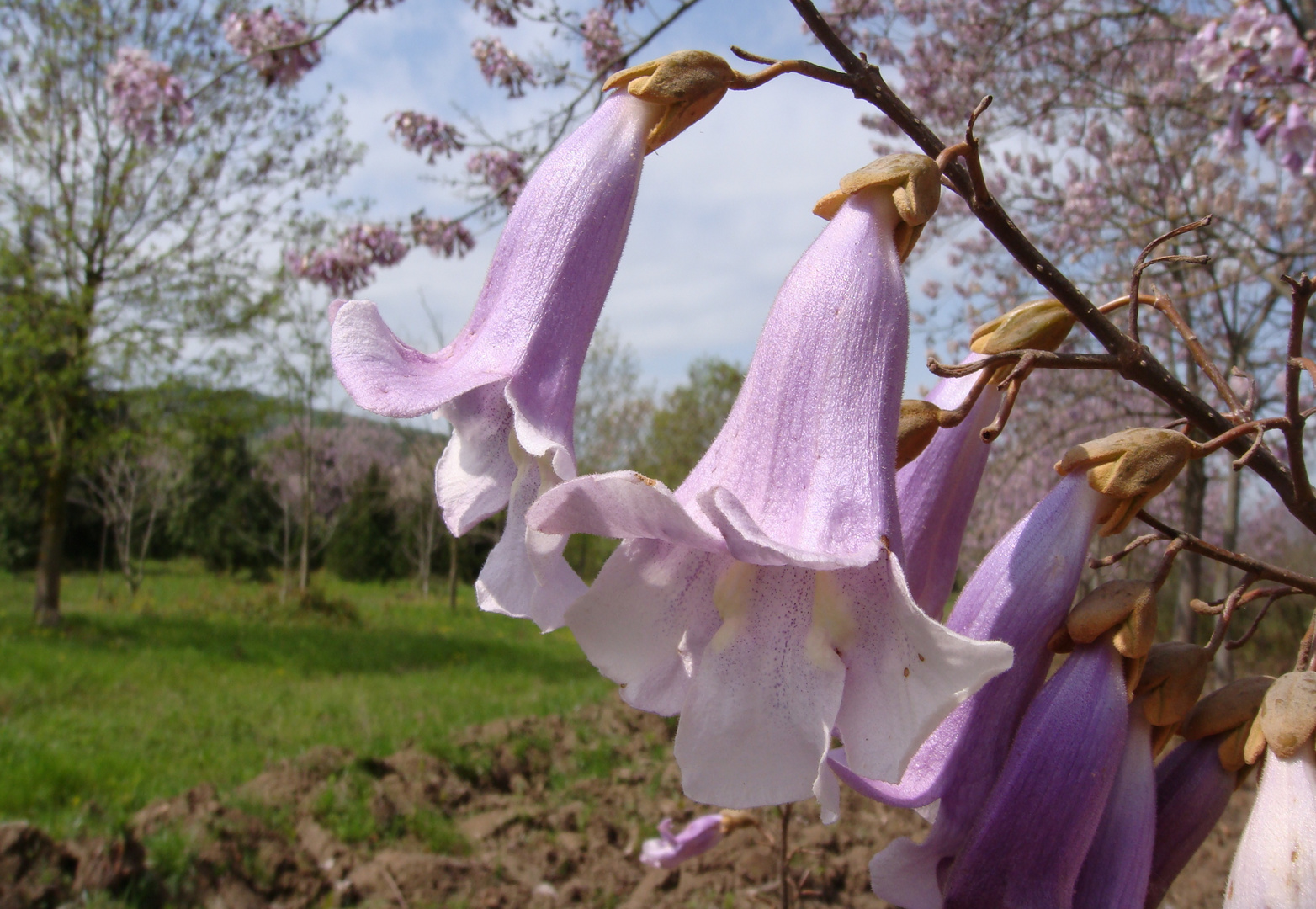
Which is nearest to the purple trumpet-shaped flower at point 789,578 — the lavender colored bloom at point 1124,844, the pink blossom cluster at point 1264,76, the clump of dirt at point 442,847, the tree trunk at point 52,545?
the lavender colored bloom at point 1124,844

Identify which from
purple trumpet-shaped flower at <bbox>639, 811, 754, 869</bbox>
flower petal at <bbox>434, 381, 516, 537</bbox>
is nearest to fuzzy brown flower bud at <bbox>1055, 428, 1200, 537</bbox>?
flower petal at <bbox>434, 381, 516, 537</bbox>

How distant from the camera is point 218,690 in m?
8.62

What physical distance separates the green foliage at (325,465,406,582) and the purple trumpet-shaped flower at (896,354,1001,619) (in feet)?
86.1

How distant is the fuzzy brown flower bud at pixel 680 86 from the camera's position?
0.90m

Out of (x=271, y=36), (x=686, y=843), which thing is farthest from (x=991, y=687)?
(x=271, y=36)

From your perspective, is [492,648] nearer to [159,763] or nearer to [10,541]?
[159,763]

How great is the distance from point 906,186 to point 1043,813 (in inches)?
23.2

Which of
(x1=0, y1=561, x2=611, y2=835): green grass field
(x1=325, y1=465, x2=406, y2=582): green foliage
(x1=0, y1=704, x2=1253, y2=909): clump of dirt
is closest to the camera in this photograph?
(x1=0, y1=704, x2=1253, y2=909): clump of dirt

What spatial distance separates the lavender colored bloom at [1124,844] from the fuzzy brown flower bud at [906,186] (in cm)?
58

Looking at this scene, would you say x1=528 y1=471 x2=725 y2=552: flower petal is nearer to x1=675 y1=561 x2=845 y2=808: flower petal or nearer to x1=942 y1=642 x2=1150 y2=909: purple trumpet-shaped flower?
x1=675 y1=561 x2=845 y2=808: flower petal

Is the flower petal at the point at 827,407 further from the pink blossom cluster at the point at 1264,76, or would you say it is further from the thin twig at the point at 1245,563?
the pink blossom cluster at the point at 1264,76

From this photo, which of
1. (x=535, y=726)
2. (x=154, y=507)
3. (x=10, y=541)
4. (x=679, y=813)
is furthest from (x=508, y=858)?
(x=10, y=541)

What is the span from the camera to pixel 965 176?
37.8 inches

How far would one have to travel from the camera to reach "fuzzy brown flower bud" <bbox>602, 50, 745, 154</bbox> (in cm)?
Result: 90
